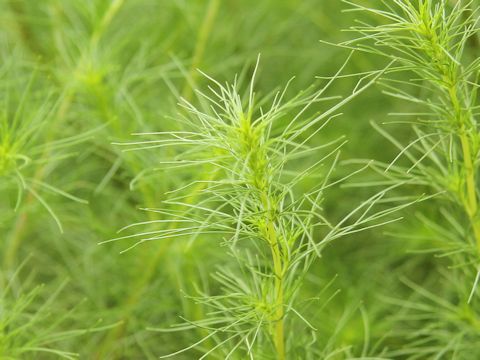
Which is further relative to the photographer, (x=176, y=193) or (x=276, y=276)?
(x=176, y=193)

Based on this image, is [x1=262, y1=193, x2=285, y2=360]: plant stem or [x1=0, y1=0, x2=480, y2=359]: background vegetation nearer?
[x1=262, y1=193, x2=285, y2=360]: plant stem

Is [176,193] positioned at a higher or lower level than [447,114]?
lower

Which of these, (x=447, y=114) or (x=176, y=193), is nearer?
(x=447, y=114)

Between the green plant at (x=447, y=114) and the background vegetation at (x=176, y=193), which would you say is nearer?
the green plant at (x=447, y=114)

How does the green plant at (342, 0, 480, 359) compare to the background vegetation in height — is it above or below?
above

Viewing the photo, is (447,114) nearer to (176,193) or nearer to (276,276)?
(276,276)

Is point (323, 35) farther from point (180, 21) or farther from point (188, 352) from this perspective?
point (188, 352)

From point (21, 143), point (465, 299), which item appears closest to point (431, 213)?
point (465, 299)

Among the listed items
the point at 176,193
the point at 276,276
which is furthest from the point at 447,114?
the point at 176,193
